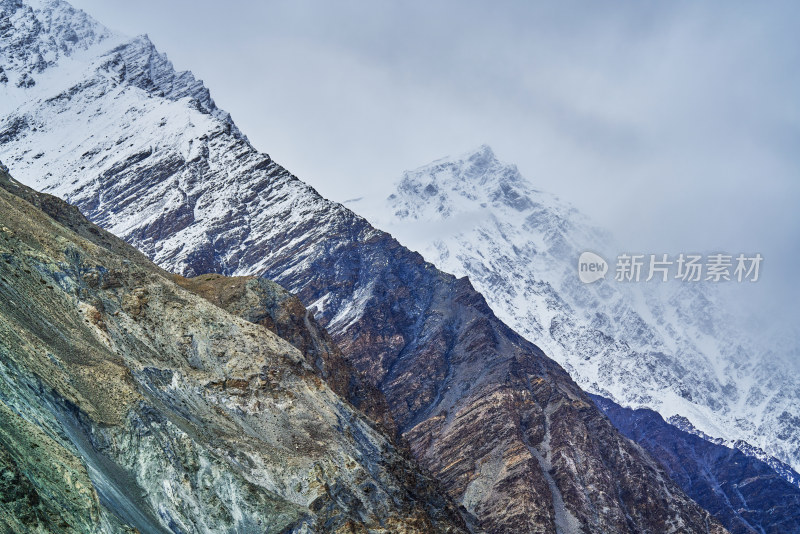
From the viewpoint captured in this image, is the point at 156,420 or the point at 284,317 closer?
the point at 156,420

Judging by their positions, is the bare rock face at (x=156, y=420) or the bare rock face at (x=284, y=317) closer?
the bare rock face at (x=156, y=420)

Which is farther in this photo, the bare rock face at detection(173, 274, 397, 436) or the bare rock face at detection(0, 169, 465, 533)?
the bare rock face at detection(173, 274, 397, 436)

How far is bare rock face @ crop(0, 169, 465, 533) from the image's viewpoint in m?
37.2

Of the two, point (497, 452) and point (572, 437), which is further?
point (572, 437)

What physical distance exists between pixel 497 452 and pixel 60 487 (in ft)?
514

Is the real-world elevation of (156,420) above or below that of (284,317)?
below

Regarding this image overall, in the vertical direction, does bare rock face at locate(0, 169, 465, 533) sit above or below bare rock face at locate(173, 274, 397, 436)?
below

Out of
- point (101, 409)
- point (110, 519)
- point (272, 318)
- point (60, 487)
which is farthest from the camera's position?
point (272, 318)

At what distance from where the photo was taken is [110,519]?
37.3m

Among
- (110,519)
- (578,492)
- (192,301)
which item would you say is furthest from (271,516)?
(578,492)

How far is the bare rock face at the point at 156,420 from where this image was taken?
3722cm

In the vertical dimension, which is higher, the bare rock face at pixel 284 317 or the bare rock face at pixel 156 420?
the bare rock face at pixel 284 317

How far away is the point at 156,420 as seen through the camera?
61.3 meters

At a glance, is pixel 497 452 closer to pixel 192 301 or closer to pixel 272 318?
pixel 272 318
